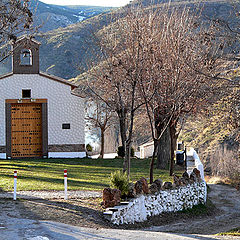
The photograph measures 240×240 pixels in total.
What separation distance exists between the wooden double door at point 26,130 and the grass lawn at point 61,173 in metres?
1.75

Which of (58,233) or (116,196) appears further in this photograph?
(116,196)

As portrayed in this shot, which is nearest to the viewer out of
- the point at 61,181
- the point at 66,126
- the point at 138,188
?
the point at 138,188

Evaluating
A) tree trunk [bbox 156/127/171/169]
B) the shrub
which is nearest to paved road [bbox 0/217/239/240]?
tree trunk [bbox 156/127/171/169]

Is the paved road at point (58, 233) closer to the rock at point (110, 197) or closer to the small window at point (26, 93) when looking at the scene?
the rock at point (110, 197)

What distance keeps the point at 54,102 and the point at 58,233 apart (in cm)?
1798

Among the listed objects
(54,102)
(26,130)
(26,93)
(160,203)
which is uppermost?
(26,93)

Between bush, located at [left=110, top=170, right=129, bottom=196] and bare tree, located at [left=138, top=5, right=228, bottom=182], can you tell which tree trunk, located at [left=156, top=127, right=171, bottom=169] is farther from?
bush, located at [left=110, top=170, right=129, bottom=196]

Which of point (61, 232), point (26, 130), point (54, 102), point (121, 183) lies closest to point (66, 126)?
point (54, 102)

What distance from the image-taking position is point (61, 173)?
19.1 m

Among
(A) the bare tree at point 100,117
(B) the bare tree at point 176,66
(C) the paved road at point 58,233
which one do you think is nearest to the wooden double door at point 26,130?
(A) the bare tree at point 100,117

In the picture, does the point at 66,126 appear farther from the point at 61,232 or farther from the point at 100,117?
the point at 61,232

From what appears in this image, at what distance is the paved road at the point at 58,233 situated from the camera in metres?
8.20

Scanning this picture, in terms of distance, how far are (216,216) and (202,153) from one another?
21.0m

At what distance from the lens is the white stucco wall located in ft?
83.7
